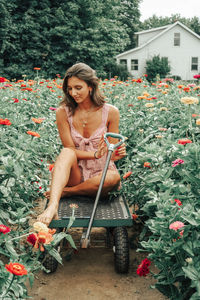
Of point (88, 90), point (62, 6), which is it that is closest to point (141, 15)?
point (62, 6)

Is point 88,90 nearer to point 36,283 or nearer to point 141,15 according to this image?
point 36,283

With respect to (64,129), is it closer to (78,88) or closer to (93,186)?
(78,88)

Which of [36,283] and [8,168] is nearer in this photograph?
[8,168]

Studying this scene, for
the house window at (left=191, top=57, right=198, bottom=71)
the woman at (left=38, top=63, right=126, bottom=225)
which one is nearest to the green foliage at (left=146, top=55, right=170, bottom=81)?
the house window at (left=191, top=57, right=198, bottom=71)

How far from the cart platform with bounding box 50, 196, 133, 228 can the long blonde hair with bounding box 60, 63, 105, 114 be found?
2.97ft

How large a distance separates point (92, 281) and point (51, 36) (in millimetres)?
21992

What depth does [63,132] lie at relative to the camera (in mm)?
3172

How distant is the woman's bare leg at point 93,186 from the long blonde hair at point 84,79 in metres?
0.74

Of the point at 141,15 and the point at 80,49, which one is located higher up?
the point at 141,15

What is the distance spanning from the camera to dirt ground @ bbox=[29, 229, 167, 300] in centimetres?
230

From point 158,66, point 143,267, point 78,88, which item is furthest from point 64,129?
point 158,66

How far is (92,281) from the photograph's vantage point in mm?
2475

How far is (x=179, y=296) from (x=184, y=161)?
0.79 meters

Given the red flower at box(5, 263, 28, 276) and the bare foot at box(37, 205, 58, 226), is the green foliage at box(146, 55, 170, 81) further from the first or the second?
the red flower at box(5, 263, 28, 276)
